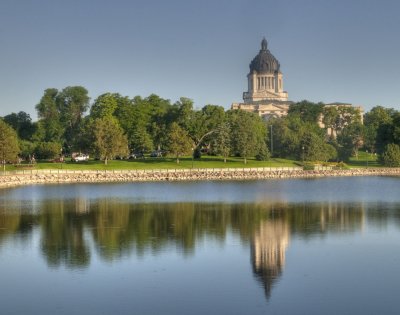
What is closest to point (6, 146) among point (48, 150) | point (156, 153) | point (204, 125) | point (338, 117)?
point (48, 150)

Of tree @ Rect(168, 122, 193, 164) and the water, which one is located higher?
tree @ Rect(168, 122, 193, 164)

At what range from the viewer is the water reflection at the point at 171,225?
37719 mm

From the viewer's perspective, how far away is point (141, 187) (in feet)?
283

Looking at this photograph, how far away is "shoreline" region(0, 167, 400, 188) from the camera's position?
3812 inches

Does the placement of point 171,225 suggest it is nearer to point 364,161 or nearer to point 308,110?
point 364,161

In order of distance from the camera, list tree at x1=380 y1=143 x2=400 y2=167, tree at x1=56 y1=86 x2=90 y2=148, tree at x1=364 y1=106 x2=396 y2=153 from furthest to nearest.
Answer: tree at x1=56 y1=86 x2=90 y2=148 → tree at x1=364 y1=106 x2=396 y2=153 → tree at x1=380 y1=143 x2=400 y2=167

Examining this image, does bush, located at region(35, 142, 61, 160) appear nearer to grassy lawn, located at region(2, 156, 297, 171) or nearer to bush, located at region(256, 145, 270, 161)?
grassy lawn, located at region(2, 156, 297, 171)

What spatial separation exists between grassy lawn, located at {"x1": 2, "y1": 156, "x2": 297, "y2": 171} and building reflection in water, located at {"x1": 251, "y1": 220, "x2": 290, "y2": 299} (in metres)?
62.5

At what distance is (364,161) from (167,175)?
5258 centimetres

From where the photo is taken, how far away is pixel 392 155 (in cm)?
12375

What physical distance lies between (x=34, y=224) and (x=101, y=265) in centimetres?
1622

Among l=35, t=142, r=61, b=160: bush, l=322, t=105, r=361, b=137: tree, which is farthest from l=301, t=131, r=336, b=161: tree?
l=322, t=105, r=361, b=137: tree

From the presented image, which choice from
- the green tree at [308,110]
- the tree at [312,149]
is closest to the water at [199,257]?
the tree at [312,149]

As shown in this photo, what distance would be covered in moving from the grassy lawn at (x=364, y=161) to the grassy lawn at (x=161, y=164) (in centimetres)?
1481
